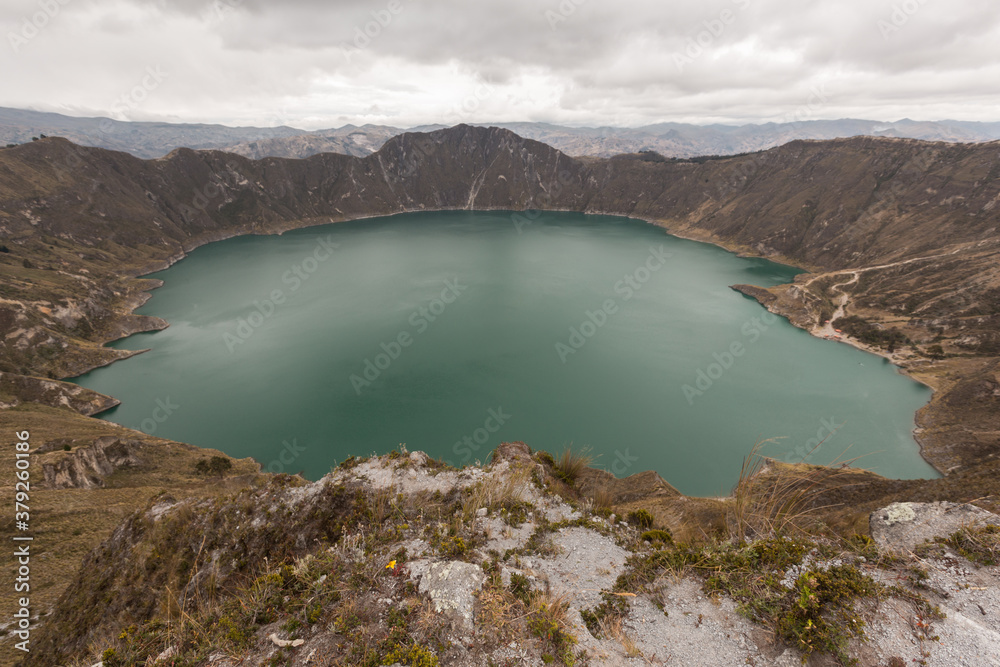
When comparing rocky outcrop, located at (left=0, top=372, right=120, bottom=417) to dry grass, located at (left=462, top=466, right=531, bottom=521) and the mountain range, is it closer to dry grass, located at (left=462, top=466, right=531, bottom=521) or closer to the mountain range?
the mountain range

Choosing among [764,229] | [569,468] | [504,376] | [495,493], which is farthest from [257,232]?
[764,229]

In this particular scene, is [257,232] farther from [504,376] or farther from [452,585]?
[452,585]

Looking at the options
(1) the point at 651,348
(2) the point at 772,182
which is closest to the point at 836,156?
(2) the point at 772,182

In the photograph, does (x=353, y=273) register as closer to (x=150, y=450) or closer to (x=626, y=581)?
(x=150, y=450)

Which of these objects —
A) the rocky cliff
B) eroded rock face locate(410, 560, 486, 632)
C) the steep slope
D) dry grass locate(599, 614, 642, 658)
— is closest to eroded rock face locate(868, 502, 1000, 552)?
the rocky cliff

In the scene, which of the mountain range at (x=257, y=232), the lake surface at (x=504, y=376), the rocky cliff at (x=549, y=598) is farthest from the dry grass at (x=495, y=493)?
the lake surface at (x=504, y=376)
